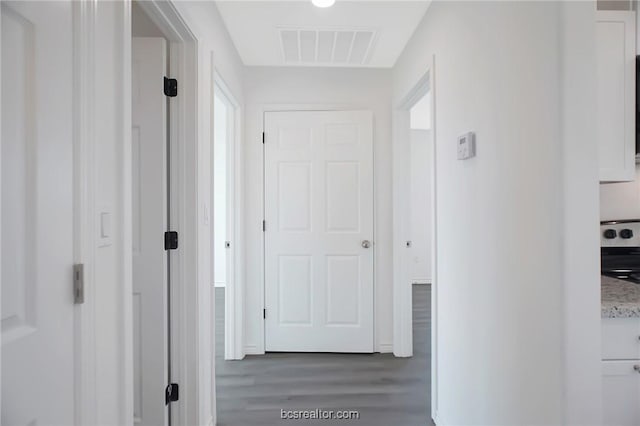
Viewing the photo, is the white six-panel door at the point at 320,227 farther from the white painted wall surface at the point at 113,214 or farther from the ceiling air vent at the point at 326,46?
the white painted wall surface at the point at 113,214

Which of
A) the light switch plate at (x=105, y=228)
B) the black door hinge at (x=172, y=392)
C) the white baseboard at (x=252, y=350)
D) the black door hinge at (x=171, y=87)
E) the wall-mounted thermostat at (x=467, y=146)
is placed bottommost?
the white baseboard at (x=252, y=350)

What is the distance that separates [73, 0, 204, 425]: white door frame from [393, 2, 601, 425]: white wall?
1293 mm

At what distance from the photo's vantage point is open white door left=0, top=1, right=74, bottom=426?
703 mm

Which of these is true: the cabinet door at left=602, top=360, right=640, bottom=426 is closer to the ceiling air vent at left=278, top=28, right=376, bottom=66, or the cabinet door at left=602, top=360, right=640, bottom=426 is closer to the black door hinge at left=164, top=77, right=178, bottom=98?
the black door hinge at left=164, top=77, right=178, bottom=98

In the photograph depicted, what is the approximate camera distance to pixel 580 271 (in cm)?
100

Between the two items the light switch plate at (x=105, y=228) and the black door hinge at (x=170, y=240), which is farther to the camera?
the black door hinge at (x=170, y=240)

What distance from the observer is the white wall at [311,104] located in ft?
9.85

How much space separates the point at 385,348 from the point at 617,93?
7.99 feet

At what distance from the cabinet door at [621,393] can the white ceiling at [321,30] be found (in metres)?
2.00

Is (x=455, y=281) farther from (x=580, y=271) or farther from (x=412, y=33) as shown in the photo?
(x=412, y=33)

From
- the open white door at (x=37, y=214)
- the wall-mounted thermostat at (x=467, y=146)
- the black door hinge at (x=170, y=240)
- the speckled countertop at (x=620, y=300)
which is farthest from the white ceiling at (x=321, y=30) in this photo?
the speckled countertop at (x=620, y=300)

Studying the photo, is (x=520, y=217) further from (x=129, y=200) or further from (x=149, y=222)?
(x=149, y=222)

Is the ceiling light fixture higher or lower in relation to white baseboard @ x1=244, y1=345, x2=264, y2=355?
higher

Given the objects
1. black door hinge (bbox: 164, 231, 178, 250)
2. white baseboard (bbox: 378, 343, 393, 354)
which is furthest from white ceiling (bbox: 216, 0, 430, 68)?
white baseboard (bbox: 378, 343, 393, 354)
